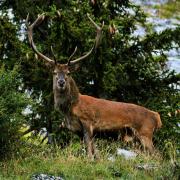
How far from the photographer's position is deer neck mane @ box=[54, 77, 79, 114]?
1567cm

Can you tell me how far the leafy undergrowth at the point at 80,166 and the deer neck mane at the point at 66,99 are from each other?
1.29 metres

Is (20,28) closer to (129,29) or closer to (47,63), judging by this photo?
(129,29)

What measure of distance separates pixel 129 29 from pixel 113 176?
294 inches

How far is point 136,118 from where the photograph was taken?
15.9 meters

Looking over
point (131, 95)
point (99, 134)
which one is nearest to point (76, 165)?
point (99, 134)

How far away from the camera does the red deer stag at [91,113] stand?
609 inches

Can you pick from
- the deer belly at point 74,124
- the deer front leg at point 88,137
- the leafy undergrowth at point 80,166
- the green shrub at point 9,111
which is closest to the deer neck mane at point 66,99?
the deer belly at point 74,124

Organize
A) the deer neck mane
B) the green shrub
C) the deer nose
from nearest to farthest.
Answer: the green shrub → the deer nose → the deer neck mane

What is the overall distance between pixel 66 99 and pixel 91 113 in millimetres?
601

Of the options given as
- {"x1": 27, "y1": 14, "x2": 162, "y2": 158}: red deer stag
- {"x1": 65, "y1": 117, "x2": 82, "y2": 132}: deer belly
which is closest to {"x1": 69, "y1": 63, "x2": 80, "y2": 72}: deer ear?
{"x1": 27, "y1": 14, "x2": 162, "y2": 158}: red deer stag

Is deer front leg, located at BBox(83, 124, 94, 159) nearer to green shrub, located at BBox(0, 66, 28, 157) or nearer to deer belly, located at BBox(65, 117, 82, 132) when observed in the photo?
deer belly, located at BBox(65, 117, 82, 132)

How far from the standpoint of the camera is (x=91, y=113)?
1562 centimetres

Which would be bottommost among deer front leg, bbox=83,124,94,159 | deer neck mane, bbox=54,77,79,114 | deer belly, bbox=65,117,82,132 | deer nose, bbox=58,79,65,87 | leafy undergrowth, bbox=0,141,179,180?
leafy undergrowth, bbox=0,141,179,180

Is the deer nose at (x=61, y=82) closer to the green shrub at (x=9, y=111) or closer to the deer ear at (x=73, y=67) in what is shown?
the deer ear at (x=73, y=67)
